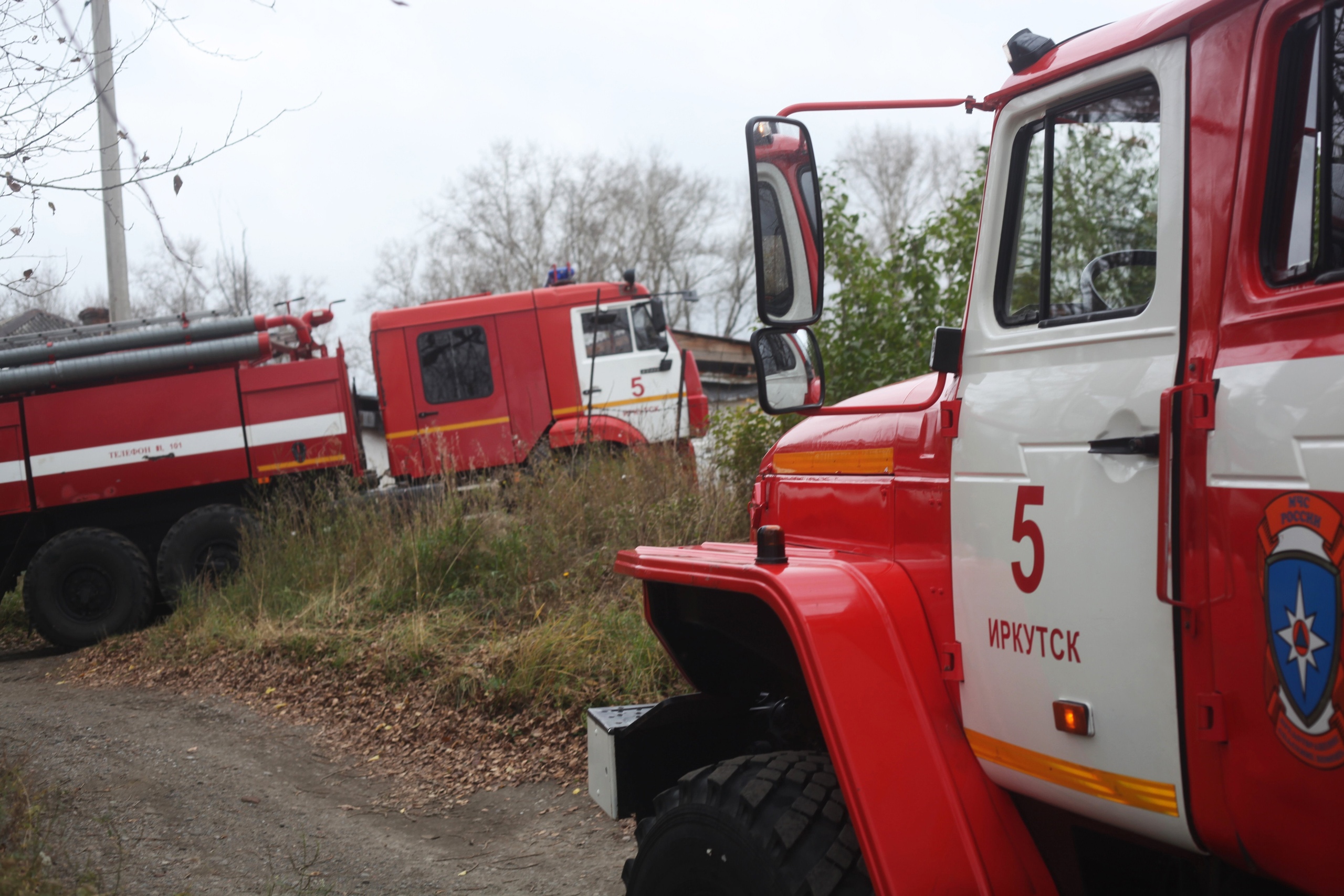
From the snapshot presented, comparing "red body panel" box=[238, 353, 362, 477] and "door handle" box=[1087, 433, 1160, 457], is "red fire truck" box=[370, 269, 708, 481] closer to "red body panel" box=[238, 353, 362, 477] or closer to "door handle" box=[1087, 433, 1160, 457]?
"red body panel" box=[238, 353, 362, 477]

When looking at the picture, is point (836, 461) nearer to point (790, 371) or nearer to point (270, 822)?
point (790, 371)

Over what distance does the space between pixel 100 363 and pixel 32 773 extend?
601 cm

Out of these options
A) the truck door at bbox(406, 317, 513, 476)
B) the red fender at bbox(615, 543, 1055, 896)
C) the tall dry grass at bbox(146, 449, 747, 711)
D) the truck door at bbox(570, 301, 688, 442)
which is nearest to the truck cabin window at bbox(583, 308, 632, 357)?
the truck door at bbox(570, 301, 688, 442)

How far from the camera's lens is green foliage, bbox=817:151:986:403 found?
25.2ft

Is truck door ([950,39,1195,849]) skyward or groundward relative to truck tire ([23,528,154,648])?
skyward

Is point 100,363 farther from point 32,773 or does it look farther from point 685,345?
point 685,345

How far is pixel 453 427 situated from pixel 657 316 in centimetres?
273

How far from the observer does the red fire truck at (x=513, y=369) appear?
12133 mm

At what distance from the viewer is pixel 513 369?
1220 cm

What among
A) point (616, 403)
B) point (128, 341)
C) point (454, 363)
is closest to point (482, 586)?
point (616, 403)

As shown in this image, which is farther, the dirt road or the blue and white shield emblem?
the dirt road

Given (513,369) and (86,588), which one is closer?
(86,588)

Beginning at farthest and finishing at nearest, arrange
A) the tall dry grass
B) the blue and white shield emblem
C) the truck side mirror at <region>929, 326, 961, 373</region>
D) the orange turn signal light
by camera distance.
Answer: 1. the tall dry grass
2. the truck side mirror at <region>929, 326, 961, 373</region>
3. the orange turn signal light
4. the blue and white shield emblem

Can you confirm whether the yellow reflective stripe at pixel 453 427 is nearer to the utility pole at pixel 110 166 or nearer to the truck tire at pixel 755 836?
the utility pole at pixel 110 166
